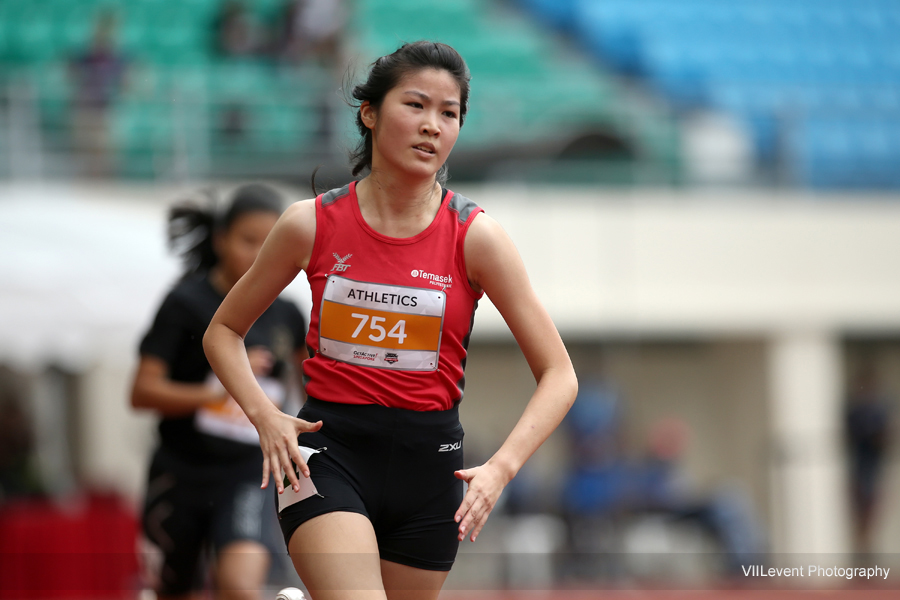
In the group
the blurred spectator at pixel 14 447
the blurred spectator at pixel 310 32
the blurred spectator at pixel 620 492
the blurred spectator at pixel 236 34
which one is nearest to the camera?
the blurred spectator at pixel 14 447

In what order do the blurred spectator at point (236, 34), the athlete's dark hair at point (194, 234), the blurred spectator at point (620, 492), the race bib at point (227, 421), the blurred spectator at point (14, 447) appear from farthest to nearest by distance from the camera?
the blurred spectator at point (236, 34), the blurred spectator at point (620, 492), the blurred spectator at point (14, 447), the athlete's dark hair at point (194, 234), the race bib at point (227, 421)

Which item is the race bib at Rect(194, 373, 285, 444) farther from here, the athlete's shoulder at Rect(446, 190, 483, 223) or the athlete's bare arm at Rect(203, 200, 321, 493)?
the athlete's shoulder at Rect(446, 190, 483, 223)

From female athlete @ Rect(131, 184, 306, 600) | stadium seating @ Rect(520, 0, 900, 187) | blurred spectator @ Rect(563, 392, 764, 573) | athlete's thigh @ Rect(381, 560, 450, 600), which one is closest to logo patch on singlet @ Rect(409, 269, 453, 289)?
athlete's thigh @ Rect(381, 560, 450, 600)

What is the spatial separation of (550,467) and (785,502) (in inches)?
102

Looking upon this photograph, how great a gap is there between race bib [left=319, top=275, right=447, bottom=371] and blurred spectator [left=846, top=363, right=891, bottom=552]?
981cm

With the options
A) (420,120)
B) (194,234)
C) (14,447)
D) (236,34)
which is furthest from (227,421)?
(236,34)

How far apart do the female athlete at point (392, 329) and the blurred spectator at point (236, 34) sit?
8819 mm

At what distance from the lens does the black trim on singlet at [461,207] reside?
3.04 m

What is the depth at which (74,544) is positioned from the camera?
27.0 ft

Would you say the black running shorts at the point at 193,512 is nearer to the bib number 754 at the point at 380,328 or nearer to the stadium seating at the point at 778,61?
the bib number 754 at the point at 380,328

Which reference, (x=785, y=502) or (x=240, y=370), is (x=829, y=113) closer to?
(x=785, y=502)

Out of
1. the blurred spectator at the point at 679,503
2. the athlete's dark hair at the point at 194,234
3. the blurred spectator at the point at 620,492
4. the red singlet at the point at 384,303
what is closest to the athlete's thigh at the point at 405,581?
the red singlet at the point at 384,303

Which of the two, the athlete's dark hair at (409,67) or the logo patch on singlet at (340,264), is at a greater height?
the athlete's dark hair at (409,67)

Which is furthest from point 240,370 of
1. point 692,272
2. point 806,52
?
point 806,52
